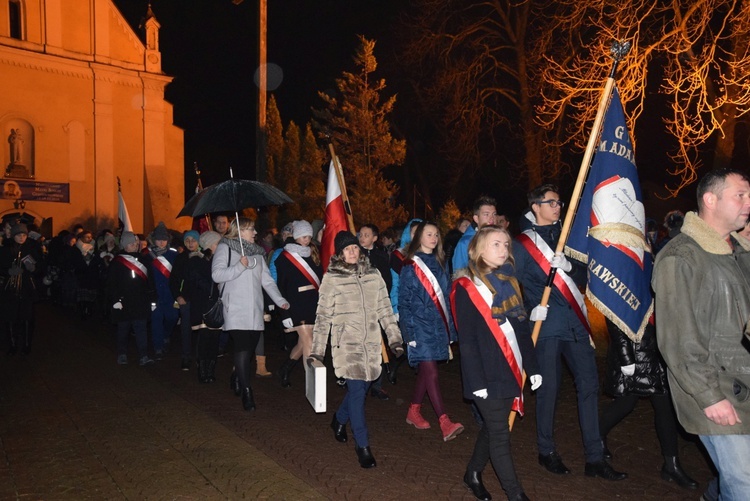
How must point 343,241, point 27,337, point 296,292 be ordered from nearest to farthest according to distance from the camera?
point 343,241 → point 296,292 → point 27,337

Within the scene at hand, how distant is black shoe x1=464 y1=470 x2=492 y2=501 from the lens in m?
5.31

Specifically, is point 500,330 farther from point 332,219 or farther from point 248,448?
point 332,219

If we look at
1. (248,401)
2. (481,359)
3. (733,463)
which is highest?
(481,359)

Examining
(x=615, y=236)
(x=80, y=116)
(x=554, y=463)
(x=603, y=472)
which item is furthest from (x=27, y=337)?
(x=80, y=116)

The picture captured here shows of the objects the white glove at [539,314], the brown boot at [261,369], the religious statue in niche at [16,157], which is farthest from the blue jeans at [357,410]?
the religious statue in niche at [16,157]

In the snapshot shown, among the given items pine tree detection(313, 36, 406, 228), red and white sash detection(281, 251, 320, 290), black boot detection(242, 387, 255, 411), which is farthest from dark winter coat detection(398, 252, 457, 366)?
pine tree detection(313, 36, 406, 228)

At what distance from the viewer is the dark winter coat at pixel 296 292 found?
8.91 metres

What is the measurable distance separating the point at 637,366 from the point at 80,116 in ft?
116

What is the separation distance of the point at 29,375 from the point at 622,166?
8.28m

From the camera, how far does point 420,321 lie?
6.99m

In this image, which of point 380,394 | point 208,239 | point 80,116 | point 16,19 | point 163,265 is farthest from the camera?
point 80,116

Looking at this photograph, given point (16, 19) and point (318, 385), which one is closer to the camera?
point (318, 385)

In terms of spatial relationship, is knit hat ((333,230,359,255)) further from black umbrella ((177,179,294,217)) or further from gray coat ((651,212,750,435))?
gray coat ((651,212,750,435))

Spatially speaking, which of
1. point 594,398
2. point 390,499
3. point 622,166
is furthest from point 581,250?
point 390,499
